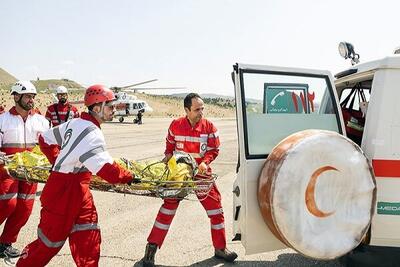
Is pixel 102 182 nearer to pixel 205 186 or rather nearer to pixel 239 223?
pixel 205 186

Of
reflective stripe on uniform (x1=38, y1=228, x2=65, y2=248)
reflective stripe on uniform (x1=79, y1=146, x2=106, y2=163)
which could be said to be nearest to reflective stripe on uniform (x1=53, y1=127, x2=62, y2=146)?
reflective stripe on uniform (x1=79, y1=146, x2=106, y2=163)

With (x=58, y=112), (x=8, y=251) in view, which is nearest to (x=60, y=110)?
(x=58, y=112)

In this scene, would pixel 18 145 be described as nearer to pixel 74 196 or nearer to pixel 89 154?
pixel 74 196

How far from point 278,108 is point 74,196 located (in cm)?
201

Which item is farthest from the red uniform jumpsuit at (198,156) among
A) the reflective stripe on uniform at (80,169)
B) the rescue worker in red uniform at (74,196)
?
the reflective stripe on uniform at (80,169)

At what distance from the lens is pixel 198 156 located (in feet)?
16.1

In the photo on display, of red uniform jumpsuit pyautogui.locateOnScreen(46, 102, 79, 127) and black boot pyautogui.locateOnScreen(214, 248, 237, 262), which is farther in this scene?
red uniform jumpsuit pyautogui.locateOnScreen(46, 102, 79, 127)

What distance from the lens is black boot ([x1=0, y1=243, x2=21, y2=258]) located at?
4.89 m

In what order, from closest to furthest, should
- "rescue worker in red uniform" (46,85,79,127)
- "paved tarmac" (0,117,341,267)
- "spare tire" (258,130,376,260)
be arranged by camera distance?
"spare tire" (258,130,376,260) < "paved tarmac" (0,117,341,267) < "rescue worker in red uniform" (46,85,79,127)

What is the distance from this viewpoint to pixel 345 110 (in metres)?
4.84

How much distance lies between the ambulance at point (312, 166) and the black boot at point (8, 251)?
2.88m

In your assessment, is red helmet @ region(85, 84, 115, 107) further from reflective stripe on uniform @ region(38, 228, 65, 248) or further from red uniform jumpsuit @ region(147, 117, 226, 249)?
red uniform jumpsuit @ region(147, 117, 226, 249)

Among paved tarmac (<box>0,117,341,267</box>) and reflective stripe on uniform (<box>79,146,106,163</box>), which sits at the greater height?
reflective stripe on uniform (<box>79,146,106,163</box>)

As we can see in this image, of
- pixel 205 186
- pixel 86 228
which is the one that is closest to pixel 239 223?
pixel 205 186
